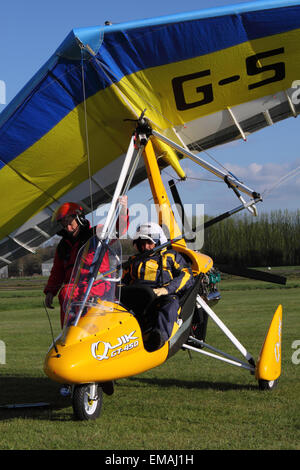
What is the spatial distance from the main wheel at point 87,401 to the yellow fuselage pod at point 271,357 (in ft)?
6.79

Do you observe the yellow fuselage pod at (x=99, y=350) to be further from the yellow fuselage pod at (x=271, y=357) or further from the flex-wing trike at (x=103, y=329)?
the yellow fuselage pod at (x=271, y=357)

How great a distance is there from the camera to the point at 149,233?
6.36 m

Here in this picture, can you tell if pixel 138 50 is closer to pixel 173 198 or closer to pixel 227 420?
pixel 173 198

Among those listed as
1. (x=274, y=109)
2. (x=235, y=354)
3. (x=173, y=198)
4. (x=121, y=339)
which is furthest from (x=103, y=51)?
(x=235, y=354)

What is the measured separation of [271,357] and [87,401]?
2.49 metres

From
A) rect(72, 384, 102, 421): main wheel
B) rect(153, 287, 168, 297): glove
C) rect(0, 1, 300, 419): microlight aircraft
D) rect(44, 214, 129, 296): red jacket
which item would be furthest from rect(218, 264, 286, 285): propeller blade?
rect(72, 384, 102, 421): main wheel

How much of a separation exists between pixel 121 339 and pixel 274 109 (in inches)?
163

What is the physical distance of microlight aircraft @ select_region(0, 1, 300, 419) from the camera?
17.3 ft

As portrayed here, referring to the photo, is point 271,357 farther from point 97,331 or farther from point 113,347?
point 97,331

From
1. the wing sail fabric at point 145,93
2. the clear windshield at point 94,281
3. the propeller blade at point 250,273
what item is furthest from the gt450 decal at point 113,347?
the wing sail fabric at point 145,93

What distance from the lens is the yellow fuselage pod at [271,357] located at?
6535 mm

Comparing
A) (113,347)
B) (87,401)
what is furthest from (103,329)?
(87,401)

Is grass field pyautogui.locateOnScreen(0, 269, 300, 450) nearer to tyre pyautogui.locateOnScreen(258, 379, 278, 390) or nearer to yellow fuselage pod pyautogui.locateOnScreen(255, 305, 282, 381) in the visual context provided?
tyre pyautogui.locateOnScreen(258, 379, 278, 390)

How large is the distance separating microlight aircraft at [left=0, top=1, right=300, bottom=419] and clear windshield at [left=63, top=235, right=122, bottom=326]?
0.04 ft
